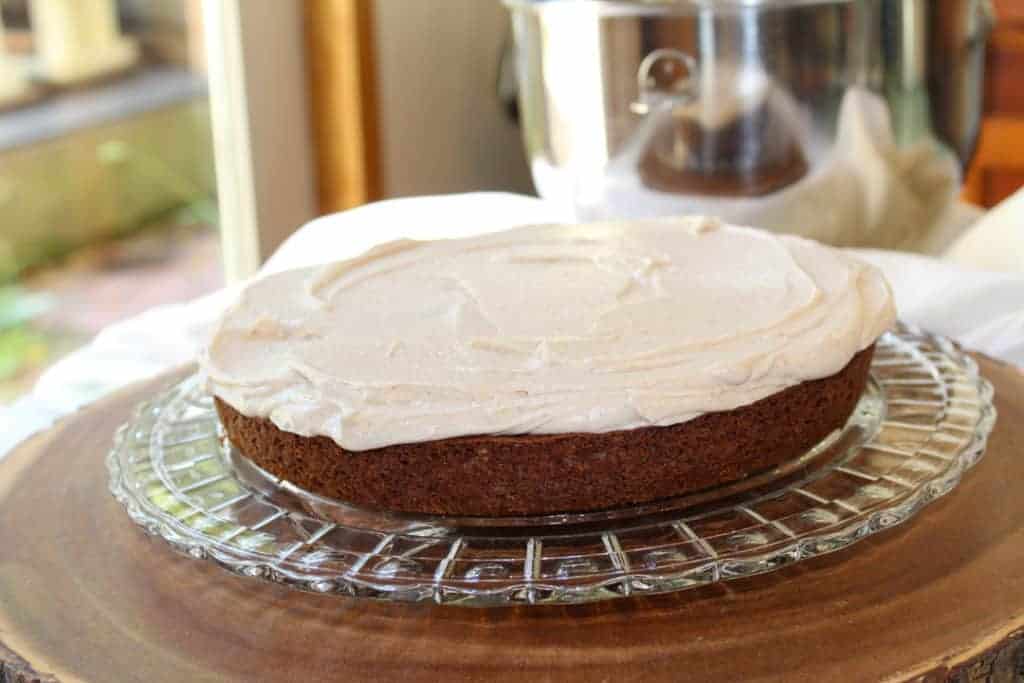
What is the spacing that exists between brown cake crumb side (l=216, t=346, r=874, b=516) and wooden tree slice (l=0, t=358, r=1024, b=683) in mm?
78

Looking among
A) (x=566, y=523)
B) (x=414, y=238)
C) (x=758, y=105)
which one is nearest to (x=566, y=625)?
(x=566, y=523)

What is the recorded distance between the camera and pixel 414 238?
4.57 feet

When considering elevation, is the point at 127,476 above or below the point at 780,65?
below

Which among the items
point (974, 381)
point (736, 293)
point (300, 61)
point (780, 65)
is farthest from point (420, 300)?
point (300, 61)

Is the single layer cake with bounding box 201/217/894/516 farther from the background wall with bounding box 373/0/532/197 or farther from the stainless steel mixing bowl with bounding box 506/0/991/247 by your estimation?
the background wall with bounding box 373/0/532/197

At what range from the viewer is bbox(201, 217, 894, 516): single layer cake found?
2.63 ft

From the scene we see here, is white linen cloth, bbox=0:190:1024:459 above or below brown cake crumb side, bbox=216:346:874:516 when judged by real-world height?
below

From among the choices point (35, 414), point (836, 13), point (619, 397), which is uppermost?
point (836, 13)

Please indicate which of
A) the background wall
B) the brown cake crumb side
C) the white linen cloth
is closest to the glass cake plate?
the brown cake crumb side

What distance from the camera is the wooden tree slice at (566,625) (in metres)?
0.70

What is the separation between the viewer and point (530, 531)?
0.81 metres

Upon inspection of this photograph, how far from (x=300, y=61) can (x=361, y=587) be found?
60.8 inches

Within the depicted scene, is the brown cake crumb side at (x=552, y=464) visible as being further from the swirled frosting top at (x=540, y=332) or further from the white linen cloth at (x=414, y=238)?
the white linen cloth at (x=414, y=238)

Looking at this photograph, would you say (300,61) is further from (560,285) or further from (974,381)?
(974,381)
